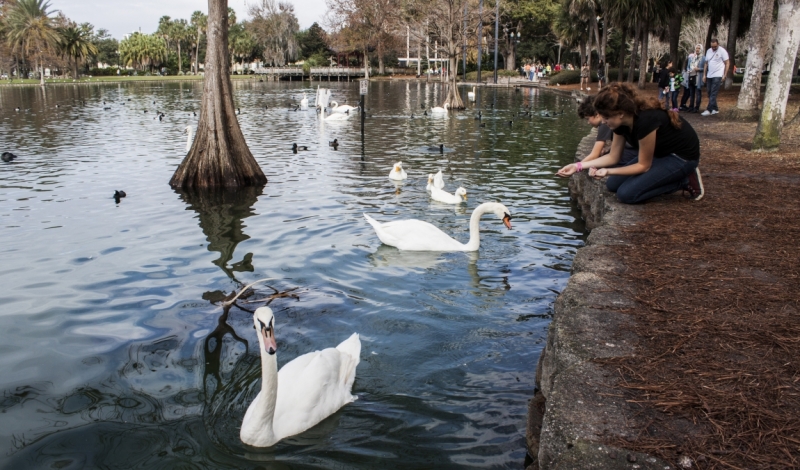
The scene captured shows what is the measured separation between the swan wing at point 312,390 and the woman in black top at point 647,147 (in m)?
3.91

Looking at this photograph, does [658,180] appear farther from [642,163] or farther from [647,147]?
[647,147]

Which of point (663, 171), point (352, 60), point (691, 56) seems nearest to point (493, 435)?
point (663, 171)

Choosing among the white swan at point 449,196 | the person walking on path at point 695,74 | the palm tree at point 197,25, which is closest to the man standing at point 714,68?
the person walking on path at point 695,74

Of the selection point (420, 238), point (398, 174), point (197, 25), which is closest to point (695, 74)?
point (398, 174)

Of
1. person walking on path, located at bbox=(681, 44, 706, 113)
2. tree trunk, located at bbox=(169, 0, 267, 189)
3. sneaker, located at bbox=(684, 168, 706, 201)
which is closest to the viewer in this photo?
sneaker, located at bbox=(684, 168, 706, 201)

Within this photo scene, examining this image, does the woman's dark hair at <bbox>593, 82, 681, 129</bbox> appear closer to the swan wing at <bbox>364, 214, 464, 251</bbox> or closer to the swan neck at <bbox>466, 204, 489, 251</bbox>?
the swan neck at <bbox>466, 204, 489, 251</bbox>

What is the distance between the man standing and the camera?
18078 mm

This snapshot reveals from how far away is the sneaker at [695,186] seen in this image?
746 centimetres

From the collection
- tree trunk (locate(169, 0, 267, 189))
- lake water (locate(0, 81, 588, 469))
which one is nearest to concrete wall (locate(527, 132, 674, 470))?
lake water (locate(0, 81, 588, 469))

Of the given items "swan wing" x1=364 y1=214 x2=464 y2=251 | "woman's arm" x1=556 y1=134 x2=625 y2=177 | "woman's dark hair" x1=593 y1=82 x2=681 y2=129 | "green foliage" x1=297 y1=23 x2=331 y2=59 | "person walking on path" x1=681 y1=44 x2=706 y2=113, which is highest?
"green foliage" x1=297 y1=23 x2=331 y2=59

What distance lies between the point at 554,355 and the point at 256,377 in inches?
98.1

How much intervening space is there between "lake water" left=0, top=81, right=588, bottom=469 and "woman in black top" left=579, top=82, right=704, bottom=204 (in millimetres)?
1266

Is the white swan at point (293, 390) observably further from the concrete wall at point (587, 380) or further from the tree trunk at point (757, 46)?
the tree trunk at point (757, 46)

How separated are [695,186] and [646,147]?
109 centimetres
